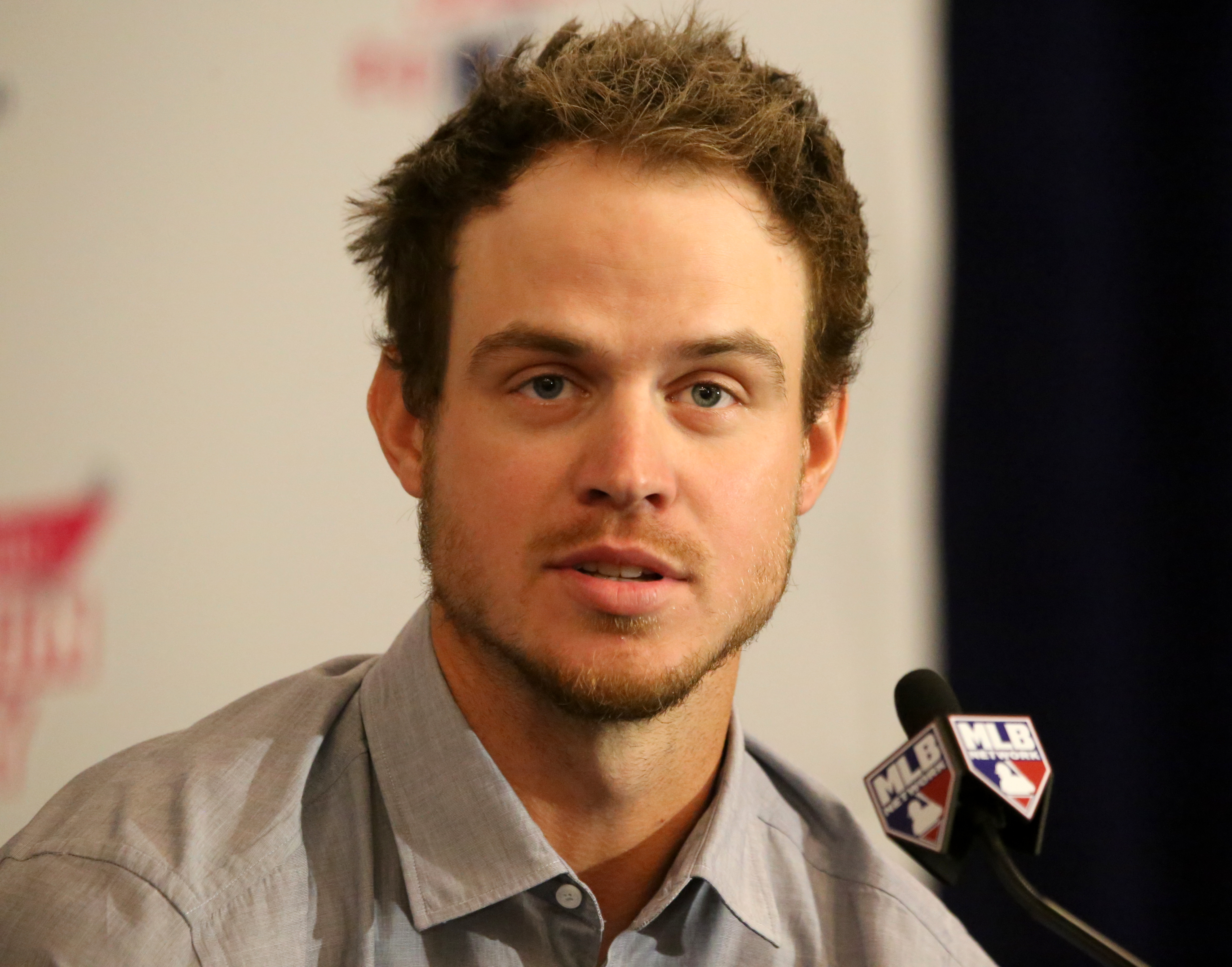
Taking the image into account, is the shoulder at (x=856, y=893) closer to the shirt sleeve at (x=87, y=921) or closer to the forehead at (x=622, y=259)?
the forehead at (x=622, y=259)

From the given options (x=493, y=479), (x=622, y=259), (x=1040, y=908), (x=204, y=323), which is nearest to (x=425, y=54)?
(x=204, y=323)

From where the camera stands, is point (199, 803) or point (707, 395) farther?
point (707, 395)

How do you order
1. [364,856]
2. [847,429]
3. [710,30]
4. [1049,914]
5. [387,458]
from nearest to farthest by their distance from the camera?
[1049,914] → [364,856] → [387,458] → [710,30] → [847,429]

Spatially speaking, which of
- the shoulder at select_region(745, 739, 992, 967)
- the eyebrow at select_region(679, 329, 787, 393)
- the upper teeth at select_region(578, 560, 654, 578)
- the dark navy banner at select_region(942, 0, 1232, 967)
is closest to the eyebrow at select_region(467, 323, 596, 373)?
the eyebrow at select_region(679, 329, 787, 393)

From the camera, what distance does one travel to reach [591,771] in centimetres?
138

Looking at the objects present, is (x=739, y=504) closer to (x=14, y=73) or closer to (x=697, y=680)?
(x=697, y=680)

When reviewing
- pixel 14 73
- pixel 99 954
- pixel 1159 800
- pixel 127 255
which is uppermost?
pixel 14 73

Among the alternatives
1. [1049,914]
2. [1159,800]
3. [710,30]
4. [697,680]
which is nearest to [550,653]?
[697,680]

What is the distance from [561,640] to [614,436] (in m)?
0.22

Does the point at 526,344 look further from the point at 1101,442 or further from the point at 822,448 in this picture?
the point at 1101,442

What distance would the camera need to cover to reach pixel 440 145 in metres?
1.54

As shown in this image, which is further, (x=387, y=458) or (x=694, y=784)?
(x=387, y=458)

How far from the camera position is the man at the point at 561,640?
123 cm

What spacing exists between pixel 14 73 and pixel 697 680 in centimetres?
134
